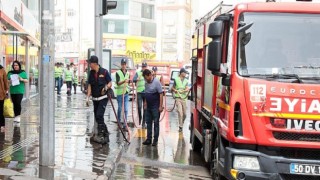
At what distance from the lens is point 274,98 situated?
6250 millimetres

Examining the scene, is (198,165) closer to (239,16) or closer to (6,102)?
(239,16)

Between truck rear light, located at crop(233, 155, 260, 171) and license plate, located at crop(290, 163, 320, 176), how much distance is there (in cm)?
42

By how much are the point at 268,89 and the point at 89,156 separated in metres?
4.36

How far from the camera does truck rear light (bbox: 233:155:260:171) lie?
20.5 ft

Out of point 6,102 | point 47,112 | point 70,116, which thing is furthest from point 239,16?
point 70,116

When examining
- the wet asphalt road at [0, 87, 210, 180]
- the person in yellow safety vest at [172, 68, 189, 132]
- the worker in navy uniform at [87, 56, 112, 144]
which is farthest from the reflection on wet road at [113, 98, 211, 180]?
the person in yellow safety vest at [172, 68, 189, 132]

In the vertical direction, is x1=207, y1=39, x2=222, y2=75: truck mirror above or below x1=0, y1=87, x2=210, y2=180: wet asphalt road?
above

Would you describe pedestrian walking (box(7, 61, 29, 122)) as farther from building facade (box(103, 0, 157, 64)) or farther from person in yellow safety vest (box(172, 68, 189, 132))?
building facade (box(103, 0, 157, 64))

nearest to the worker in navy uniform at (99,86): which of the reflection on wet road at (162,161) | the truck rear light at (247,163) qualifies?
the reflection on wet road at (162,161)

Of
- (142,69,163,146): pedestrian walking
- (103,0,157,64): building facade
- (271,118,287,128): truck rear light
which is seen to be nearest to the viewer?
(271,118,287,128): truck rear light

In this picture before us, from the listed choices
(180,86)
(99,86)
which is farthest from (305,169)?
(180,86)

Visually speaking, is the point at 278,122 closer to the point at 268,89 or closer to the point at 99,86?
the point at 268,89

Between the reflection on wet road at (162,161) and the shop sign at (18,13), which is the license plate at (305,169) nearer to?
the reflection on wet road at (162,161)

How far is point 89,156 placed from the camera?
9539mm
